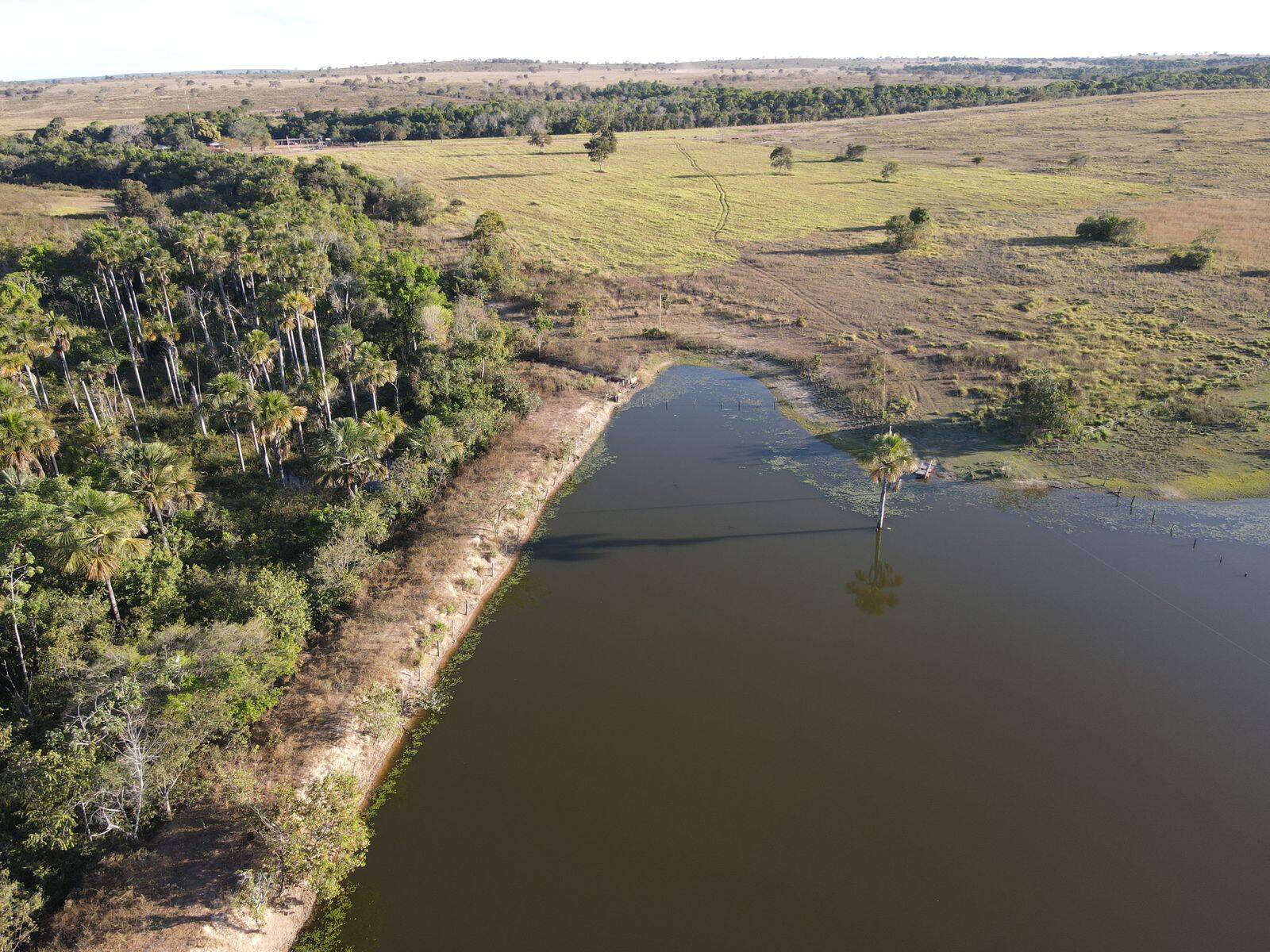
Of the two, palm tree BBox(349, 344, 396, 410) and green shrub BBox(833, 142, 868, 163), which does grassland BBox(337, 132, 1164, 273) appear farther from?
palm tree BBox(349, 344, 396, 410)

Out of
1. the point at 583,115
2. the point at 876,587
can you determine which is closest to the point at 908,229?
the point at 876,587

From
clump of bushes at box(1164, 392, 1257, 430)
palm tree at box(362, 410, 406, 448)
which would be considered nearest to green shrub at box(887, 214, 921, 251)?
clump of bushes at box(1164, 392, 1257, 430)

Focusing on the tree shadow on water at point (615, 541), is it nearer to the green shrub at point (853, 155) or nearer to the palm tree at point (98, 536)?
the palm tree at point (98, 536)

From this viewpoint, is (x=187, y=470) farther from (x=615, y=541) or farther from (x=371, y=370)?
(x=615, y=541)

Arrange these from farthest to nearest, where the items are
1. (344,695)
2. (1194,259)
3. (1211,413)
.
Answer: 1. (1194,259)
2. (1211,413)
3. (344,695)

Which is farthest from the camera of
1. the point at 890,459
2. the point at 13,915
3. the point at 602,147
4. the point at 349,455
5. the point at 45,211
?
the point at 602,147

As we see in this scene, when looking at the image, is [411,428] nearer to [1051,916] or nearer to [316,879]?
[316,879]
